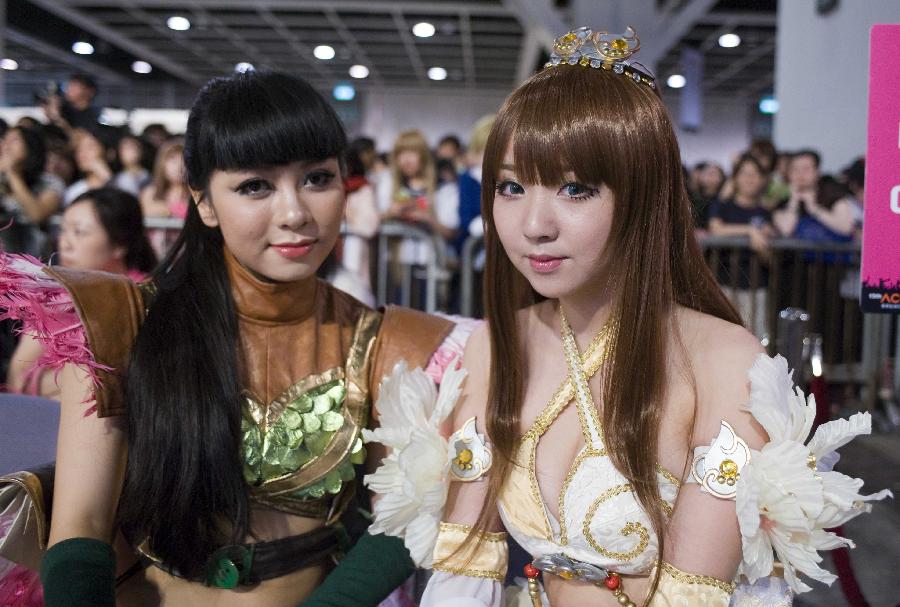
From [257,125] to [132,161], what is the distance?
4325 mm

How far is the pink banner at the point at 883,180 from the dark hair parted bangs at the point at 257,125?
970 mm

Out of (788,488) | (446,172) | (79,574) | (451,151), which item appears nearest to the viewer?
(788,488)

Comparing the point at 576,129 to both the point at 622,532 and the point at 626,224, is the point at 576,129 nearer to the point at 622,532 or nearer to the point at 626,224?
the point at 626,224

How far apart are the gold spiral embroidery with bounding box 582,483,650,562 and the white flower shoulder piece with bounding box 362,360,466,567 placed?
239mm

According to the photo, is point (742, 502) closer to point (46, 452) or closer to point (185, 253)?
point (185, 253)

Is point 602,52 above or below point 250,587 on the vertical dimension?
above

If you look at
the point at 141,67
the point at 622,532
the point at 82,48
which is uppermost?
the point at 141,67

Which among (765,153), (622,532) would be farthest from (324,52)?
(622,532)

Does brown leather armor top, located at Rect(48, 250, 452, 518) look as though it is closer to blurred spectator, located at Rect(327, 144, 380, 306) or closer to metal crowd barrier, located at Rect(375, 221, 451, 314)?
blurred spectator, located at Rect(327, 144, 380, 306)

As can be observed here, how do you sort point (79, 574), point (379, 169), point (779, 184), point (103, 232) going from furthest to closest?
1. point (379, 169)
2. point (779, 184)
3. point (103, 232)
4. point (79, 574)

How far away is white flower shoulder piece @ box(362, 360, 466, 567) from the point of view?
4.45ft

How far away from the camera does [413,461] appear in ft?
4.41

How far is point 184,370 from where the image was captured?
1.57m

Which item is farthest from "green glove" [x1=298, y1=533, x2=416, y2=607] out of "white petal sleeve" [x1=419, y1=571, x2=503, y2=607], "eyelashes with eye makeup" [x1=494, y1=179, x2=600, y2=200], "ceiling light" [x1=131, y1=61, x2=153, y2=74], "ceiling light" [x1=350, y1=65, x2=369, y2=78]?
"ceiling light" [x1=131, y1=61, x2=153, y2=74]
